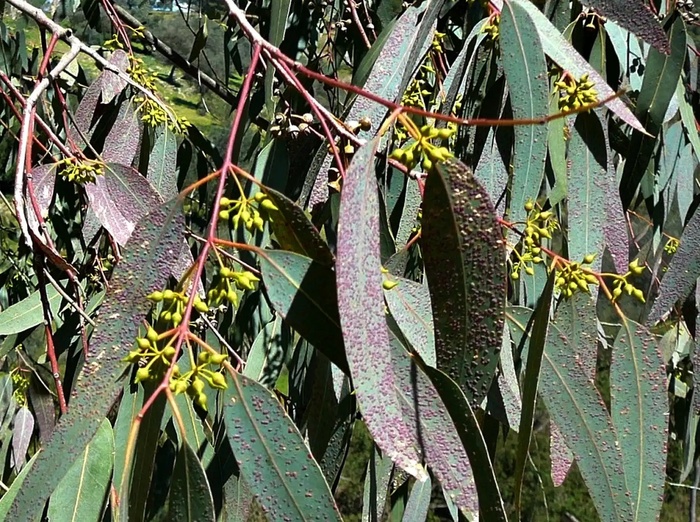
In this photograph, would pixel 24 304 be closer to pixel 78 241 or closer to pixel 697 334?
pixel 78 241

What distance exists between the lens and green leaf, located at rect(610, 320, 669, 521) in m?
0.75

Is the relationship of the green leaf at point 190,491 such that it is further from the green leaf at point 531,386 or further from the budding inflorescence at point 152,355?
the green leaf at point 531,386

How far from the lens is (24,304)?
3.80ft

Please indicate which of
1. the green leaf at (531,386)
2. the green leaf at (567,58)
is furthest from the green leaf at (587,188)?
the green leaf at (531,386)

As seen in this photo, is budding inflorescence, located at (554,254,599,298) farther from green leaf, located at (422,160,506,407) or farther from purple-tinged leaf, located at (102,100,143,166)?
purple-tinged leaf, located at (102,100,143,166)

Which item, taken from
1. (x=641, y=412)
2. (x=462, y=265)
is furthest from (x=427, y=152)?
(x=641, y=412)

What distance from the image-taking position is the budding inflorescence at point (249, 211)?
543mm

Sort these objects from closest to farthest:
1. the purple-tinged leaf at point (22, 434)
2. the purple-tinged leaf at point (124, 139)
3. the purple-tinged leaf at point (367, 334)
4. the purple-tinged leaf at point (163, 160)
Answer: the purple-tinged leaf at point (367, 334) → the purple-tinged leaf at point (124, 139) → the purple-tinged leaf at point (163, 160) → the purple-tinged leaf at point (22, 434)

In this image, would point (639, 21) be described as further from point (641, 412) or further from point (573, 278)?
point (641, 412)

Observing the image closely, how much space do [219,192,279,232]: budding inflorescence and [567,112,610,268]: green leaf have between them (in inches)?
15.2

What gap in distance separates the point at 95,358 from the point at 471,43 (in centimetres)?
62

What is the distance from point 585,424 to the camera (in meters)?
0.71

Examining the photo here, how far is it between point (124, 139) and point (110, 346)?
59cm

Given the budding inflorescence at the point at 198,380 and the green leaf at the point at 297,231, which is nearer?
the budding inflorescence at the point at 198,380
